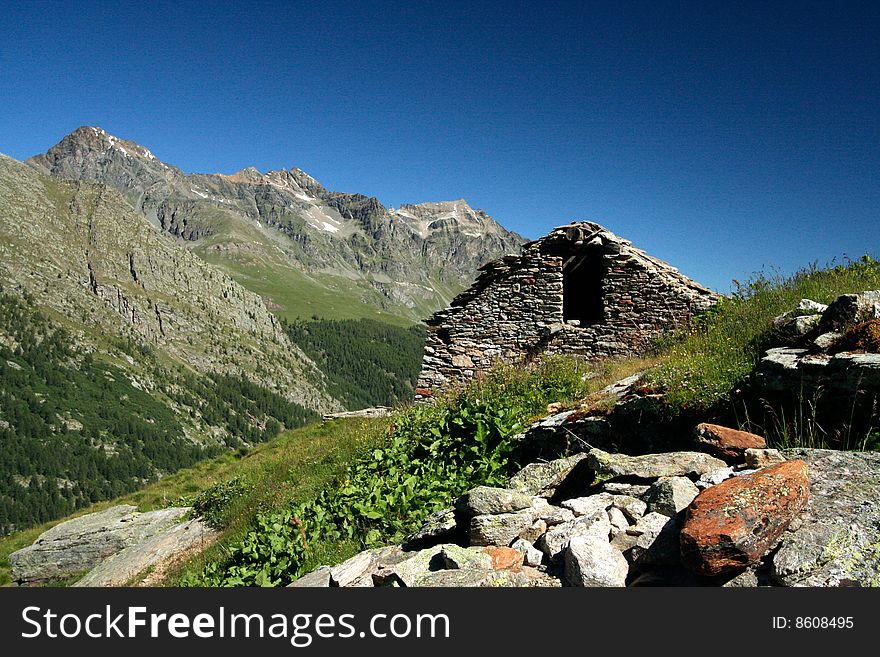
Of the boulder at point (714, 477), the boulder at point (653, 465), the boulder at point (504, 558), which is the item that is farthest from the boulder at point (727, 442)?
the boulder at point (504, 558)

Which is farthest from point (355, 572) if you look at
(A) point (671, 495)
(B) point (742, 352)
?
(B) point (742, 352)

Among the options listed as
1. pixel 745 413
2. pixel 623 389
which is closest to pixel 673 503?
pixel 745 413

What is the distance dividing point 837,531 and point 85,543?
19.2 metres

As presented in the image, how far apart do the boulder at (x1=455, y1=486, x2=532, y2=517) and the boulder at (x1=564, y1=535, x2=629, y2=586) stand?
1.31 m

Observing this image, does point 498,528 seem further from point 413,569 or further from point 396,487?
point 396,487

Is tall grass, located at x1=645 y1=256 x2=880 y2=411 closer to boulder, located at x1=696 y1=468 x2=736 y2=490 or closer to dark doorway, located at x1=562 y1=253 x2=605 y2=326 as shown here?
boulder, located at x1=696 y1=468 x2=736 y2=490

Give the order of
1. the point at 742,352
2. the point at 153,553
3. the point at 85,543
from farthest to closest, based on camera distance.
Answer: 1. the point at 85,543
2. the point at 153,553
3. the point at 742,352

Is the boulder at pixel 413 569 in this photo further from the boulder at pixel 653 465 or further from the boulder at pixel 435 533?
the boulder at pixel 653 465

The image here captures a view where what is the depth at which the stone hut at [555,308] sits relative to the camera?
1527 cm

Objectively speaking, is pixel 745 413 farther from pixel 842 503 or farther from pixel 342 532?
pixel 342 532

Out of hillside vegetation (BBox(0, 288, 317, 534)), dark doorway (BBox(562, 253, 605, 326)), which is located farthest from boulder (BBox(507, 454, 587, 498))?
hillside vegetation (BBox(0, 288, 317, 534))

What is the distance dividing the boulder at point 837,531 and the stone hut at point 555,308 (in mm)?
10941

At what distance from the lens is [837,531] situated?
3.71 meters

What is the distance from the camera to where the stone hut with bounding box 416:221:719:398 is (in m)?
15.3
